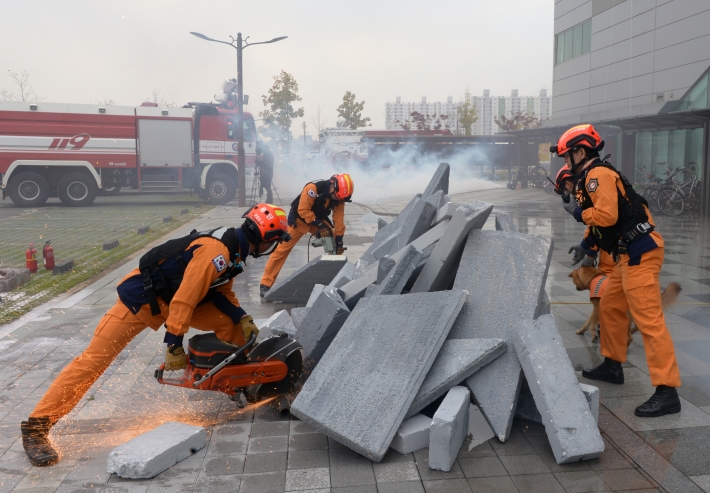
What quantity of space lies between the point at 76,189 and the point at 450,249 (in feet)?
62.9

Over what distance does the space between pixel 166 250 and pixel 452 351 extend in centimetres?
192

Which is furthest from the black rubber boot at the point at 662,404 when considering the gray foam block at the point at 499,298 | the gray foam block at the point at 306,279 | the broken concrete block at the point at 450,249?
the gray foam block at the point at 306,279

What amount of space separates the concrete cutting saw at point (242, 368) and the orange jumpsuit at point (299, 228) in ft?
10.7

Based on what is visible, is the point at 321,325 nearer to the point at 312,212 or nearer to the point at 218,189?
the point at 312,212

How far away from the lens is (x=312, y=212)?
8086 mm

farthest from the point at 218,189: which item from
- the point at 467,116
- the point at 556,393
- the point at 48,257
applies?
the point at 467,116

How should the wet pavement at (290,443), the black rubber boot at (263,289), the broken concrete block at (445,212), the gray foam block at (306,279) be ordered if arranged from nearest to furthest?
the wet pavement at (290,443), the broken concrete block at (445,212), the gray foam block at (306,279), the black rubber boot at (263,289)

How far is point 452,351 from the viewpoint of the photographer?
4.04m

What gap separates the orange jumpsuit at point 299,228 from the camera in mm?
7824

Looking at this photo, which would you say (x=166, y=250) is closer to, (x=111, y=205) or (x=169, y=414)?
(x=169, y=414)

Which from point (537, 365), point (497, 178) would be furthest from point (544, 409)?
point (497, 178)

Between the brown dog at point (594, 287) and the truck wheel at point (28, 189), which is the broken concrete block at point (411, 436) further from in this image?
the truck wheel at point (28, 189)

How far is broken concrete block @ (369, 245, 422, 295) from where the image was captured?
4746 mm

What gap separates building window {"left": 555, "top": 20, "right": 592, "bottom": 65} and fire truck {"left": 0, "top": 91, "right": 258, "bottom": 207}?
544 inches
